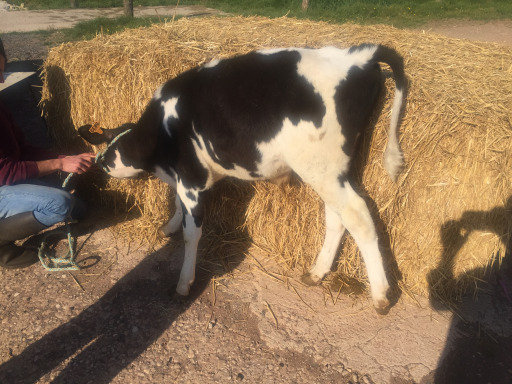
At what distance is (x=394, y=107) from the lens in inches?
111

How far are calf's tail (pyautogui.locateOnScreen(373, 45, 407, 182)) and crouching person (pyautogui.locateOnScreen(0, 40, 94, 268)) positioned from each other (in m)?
2.58

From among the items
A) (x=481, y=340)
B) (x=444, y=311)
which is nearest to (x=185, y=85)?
(x=444, y=311)

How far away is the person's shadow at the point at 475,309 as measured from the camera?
2.89 meters

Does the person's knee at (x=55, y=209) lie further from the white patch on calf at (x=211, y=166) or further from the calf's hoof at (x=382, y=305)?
the calf's hoof at (x=382, y=305)

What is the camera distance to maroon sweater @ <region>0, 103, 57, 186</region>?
3324 mm

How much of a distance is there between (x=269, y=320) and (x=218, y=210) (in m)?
1.34

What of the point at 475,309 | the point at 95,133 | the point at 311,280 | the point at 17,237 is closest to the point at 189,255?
the point at 311,280

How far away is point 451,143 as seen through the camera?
9.52 feet

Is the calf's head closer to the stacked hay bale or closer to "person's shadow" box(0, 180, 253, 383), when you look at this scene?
the stacked hay bale

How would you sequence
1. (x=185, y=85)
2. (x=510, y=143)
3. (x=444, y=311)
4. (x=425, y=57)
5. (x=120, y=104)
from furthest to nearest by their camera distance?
(x=120, y=104)
(x=425, y=57)
(x=444, y=311)
(x=185, y=85)
(x=510, y=143)

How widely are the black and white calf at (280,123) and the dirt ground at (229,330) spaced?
44 cm

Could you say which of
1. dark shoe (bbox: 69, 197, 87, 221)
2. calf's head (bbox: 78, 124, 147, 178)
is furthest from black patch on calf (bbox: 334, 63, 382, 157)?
dark shoe (bbox: 69, 197, 87, 221)

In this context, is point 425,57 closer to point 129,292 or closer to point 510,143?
point 510,143

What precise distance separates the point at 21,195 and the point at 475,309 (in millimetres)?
4003
